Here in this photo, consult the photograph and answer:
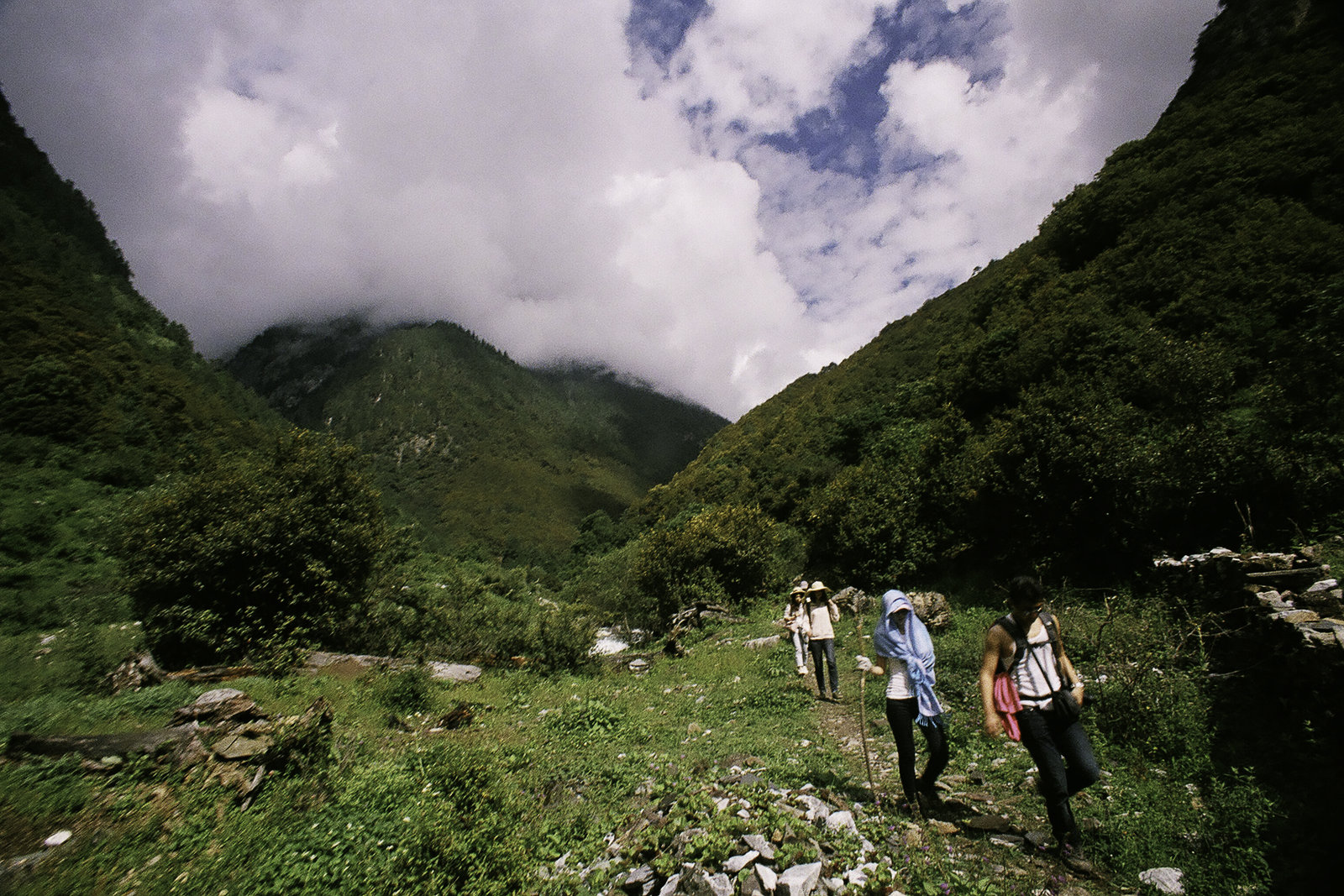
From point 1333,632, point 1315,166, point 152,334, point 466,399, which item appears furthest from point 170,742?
point 466,399

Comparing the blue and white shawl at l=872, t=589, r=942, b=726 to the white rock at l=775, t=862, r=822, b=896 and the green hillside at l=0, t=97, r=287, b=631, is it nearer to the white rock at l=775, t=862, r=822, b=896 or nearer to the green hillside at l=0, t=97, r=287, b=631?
the white rock at l=775, t=862, r=822, b=896

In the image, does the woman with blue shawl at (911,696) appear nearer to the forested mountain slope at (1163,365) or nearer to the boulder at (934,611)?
the forested mountain slope at (1163,365)

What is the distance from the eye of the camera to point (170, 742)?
680cm

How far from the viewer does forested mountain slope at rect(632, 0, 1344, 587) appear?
1067 cm

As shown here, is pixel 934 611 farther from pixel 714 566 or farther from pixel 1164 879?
pixel 714 566

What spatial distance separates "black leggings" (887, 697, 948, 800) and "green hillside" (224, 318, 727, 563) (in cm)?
8198

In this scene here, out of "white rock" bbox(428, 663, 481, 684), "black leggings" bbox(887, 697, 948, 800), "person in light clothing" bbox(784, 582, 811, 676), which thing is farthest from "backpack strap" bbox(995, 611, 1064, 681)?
"white rock" bbox(428, 663, 481, 684)

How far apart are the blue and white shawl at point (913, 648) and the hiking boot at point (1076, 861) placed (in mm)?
1119

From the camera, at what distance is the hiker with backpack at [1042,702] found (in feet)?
12.9

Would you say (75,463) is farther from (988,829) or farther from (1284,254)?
(1284,254)

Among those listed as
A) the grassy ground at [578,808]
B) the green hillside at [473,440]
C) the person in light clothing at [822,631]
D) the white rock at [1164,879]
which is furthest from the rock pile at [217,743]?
the green hillside at [473,440]

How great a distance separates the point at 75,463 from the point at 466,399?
130 meters

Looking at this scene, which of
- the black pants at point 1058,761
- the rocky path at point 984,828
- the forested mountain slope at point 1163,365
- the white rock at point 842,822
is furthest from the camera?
the forested mountain slope at point 1163,365

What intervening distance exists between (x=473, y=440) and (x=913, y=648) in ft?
493
